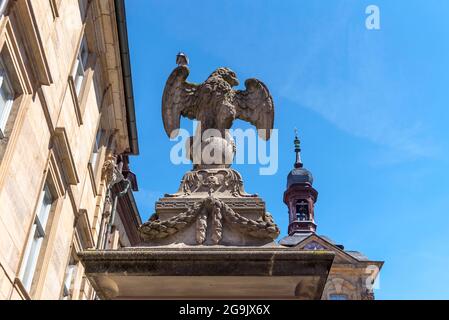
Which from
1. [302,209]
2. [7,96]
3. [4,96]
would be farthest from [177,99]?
[302,209]

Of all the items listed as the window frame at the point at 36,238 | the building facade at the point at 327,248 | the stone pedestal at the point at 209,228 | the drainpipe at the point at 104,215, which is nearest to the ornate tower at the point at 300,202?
the building facade at the point at 327,248

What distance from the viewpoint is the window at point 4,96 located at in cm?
816

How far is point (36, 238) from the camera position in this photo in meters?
10.6

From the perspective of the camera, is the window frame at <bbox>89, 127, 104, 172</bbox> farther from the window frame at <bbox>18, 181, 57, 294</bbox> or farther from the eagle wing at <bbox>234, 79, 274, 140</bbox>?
the eagle wing at <bbox>234, 79, 274, 140</bbox>

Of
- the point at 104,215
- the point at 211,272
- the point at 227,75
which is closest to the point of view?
the point at 211,272

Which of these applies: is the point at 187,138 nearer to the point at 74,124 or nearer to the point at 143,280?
the point at 143,280

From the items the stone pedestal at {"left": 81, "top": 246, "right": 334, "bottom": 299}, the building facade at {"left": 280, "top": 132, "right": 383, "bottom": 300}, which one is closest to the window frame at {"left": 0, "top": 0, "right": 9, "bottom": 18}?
the stone pedestal at {"left": 81, "top": 246, "right": 334, "bottom": 299}

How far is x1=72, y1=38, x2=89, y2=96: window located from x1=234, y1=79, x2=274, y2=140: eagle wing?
8308 mm

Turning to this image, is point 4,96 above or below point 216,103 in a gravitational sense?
above

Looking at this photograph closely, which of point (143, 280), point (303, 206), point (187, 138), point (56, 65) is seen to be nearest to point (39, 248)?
point (56, 65)

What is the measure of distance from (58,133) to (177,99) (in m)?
6.40

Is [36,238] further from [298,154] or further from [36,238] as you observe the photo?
[298,154]

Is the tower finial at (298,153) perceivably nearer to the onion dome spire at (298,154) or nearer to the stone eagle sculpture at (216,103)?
the onion dome spire at (298,154)

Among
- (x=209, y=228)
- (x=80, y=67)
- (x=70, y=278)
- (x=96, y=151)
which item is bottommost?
(x=209, y=228)
